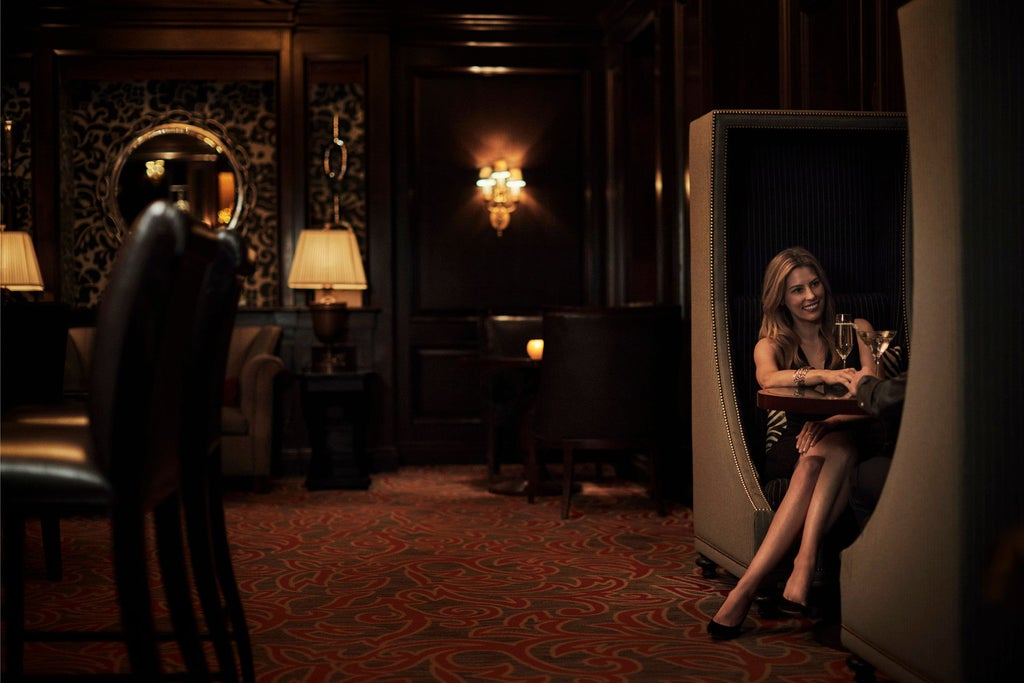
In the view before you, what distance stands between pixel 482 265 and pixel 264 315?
5.18ft

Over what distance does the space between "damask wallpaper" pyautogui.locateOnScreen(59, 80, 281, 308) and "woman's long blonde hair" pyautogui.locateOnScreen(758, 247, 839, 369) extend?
4.55m

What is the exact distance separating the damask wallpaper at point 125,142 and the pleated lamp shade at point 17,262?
83 cm

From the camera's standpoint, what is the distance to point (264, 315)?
23.9 ft

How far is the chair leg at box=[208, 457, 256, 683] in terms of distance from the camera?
2.58 m

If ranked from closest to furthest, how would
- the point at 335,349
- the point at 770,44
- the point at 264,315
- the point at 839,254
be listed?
the point at 839,254, the point at 770,44, the point at 335,349, the point at 264,315

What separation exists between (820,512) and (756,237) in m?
1.26

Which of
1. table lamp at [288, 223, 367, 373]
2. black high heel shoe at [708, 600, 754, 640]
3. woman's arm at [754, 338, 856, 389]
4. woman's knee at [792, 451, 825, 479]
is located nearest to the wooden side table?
table lamp at [288, 223, 367, 373]

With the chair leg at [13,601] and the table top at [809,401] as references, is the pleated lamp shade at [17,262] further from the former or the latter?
the table top at [809,401]

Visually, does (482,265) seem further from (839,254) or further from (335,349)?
(839,254)

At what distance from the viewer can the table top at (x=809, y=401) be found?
2951 millimetres

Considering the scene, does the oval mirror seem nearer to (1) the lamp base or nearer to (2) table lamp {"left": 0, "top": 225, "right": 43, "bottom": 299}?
(2) table lamp {"left": 0, "top": 225, "right": 43, "bottom": 299}

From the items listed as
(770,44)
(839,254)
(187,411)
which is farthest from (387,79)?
(187,411)

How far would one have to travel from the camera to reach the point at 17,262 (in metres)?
6.46

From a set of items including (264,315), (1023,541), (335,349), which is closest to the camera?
(1023,541)
